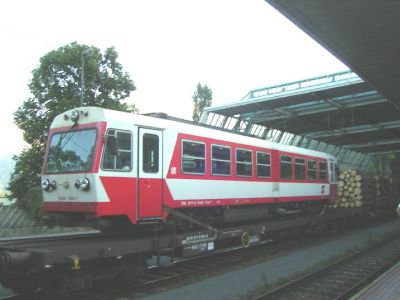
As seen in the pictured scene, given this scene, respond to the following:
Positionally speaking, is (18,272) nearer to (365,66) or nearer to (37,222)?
(365,66)

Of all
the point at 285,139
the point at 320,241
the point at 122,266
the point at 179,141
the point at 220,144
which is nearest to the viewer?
the point at 122,266

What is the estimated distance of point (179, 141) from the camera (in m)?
10.8

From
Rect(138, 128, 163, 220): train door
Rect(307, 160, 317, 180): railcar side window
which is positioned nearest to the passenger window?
Rect(138, 128, 163, 220): train door

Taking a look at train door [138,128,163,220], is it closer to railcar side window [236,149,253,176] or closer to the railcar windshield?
the railcar windshield

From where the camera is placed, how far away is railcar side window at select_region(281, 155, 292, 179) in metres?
15.3

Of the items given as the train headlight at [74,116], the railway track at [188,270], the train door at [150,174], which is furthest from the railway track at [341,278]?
the train headlight at [74,116]

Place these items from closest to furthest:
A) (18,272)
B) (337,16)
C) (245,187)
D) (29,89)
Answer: (18,272)
(337,16)
(245,187)
(29,89)

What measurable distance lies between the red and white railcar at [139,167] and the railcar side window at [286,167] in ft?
6.85

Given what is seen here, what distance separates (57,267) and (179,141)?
408 cm

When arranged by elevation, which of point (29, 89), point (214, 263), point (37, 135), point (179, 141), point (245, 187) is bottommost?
point (214, 263)

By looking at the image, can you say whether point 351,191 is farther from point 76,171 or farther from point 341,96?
point 76,171

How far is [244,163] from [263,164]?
120 cm

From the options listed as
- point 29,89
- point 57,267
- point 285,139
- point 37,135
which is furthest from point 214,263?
point 285,139

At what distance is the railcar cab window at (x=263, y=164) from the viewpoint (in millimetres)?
13981
